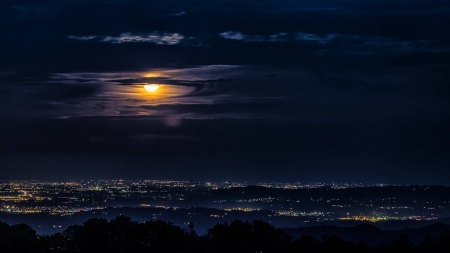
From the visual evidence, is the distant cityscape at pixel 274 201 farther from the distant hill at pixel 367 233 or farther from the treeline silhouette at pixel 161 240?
the treeline silhouette at pixel 161 240

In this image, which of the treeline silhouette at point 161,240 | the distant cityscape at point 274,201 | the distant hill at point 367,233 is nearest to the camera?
the treeline silhouette at point 161,240

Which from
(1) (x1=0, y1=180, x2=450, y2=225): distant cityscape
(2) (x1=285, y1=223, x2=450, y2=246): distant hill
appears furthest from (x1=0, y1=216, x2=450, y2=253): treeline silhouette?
(1) (x1=0, y1=180, x2=450, y2=225): distant cityscape

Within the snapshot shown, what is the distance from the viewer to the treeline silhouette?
37197 millimetres

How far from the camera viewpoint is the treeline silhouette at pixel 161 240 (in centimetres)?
3720

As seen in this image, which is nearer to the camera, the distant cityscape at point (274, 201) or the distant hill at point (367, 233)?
the distant hill at point (367, 233)

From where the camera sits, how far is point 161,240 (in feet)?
125

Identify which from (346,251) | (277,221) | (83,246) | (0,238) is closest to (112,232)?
(83,246)

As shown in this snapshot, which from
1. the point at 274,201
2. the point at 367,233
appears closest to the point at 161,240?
the point at 367,233

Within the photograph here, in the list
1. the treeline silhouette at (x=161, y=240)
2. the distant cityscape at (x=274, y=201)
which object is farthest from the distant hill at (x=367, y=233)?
the treeline silhouette at (x=161, y=240)

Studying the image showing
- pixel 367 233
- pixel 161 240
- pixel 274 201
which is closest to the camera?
pixel 161 240

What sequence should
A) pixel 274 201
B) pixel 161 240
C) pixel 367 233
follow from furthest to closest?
pixel 274 201 < pixel 367 233 < pixel 161 240

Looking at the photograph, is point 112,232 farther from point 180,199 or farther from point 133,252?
point 180,199

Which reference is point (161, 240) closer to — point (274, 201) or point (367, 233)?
point (367, 233)

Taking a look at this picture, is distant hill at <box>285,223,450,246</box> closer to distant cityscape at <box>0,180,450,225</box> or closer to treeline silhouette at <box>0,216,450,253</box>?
distant cityscape at <box>0,180,450,225</box>
